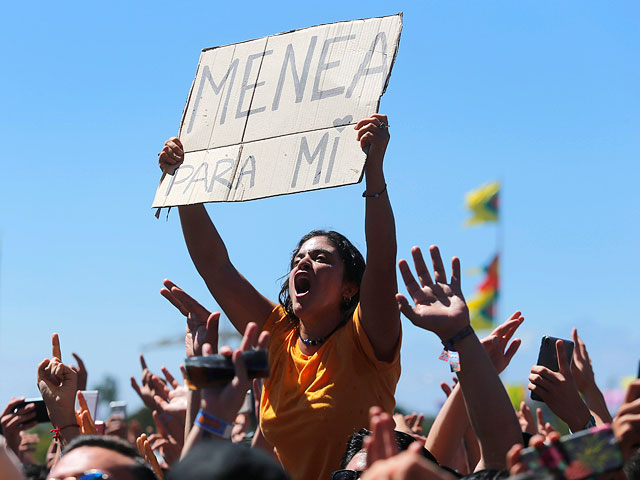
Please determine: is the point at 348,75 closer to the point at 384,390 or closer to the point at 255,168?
the point at 255,168

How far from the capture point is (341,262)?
3.99m

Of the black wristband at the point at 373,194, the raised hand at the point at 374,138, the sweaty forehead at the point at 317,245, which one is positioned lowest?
the sweaty forehead at the point at 317,245

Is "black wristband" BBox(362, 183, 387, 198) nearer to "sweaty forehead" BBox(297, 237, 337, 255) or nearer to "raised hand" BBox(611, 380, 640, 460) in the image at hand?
"sweaty forehead" BBox(297, 237, 337, 255)

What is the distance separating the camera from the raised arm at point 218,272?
4.05 meters

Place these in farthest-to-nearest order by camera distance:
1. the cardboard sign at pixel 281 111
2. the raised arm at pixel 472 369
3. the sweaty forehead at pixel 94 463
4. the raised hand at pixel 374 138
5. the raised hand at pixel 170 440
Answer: the raised hand at pixel 170 440, the cardboard sign at pixel 281 111, the raised hand at pixel 374 138, the raised arm at pixel 472 369, the sweaty forehead at pixel 94 463

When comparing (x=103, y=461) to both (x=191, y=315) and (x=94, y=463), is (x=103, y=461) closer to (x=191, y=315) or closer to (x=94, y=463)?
(x=94, y=463)

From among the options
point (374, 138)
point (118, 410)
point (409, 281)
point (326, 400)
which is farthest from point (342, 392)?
point (118, 410)

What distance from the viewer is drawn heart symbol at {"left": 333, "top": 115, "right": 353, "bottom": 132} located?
3.81 metres

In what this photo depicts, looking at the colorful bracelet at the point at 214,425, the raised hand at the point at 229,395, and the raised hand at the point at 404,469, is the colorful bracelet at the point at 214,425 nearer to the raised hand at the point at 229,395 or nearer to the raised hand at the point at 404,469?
the raised hand at the point at 229,395

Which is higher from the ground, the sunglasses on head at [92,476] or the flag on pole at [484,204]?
the flag on pole at [484,204]

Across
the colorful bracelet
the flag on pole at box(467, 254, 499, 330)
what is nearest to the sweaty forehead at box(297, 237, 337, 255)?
the colorful bracelet

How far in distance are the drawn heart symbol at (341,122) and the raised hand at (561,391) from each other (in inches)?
50.0

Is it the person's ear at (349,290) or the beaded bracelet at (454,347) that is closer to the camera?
the beaded bracelet at (454,347)

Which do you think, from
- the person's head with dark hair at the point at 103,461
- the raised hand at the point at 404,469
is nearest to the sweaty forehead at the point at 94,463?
the person's head with dark hair at the point at 103,461
